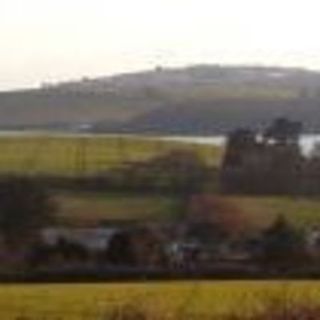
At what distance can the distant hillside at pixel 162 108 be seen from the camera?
84750 mm

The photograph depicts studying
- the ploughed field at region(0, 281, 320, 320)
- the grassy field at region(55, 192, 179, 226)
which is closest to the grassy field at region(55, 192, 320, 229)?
the grassy field at region(55, 192, 179, 226)

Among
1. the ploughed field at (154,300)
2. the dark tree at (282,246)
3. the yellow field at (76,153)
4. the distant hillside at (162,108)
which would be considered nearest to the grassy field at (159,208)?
the dark tree at (282,246)

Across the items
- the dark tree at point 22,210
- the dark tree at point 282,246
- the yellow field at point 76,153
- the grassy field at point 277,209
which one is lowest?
the yellow field at point 76,153

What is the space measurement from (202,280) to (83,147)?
31.3m

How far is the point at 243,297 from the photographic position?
51.7 feet

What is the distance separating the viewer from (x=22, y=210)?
1163 inches

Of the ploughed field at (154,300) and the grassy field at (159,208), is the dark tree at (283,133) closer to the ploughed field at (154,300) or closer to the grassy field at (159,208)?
the grassy field at (159,208)

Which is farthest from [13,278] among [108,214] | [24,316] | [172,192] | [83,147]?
[83,147]

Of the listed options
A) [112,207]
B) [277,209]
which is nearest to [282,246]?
[277,209]

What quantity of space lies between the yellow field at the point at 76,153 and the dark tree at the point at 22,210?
5.78 metres

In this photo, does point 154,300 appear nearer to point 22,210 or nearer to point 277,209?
point 22,210

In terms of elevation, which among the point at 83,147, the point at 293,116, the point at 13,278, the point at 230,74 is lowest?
the point at 230,74

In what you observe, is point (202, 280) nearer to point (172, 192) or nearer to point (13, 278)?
point (13, 278)

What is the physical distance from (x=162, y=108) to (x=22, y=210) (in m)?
62.9
